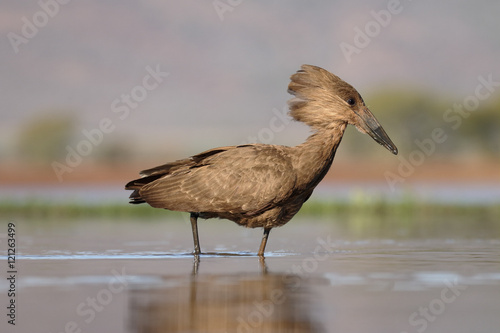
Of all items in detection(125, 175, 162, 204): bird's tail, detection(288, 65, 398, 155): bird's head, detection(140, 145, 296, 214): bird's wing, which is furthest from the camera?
detection(125, 175, 162, 204): bird's tail

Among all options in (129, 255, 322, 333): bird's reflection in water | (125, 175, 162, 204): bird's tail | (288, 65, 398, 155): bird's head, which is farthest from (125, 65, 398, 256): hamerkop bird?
(129, 255, 322, 333): bird's reflection in water

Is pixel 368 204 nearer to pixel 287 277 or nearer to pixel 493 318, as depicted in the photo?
pixel 287 277

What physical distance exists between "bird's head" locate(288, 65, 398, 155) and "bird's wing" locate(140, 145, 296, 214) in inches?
23.0

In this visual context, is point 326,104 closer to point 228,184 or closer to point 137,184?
point 228,184

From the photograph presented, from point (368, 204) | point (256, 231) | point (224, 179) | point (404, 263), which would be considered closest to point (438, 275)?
point (404, 263)

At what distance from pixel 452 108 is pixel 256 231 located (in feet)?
175

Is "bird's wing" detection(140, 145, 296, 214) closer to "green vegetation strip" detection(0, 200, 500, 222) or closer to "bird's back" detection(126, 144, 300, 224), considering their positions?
"bird's back" detection(126, 144, 300, 224)

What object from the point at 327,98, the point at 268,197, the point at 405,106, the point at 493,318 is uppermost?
the point at 405,106

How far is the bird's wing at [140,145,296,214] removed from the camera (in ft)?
37.5

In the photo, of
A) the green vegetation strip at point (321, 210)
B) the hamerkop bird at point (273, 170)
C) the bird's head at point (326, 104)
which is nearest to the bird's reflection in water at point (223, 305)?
the hamerkop bird at point (273, 170)

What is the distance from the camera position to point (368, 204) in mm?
24891

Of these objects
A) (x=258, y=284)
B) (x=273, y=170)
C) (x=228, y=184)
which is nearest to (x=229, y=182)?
(x=228, y=184)

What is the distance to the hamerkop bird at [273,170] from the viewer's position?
1150cm

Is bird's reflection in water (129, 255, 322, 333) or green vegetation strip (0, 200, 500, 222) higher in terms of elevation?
green vegetation strip (0, 200, 500, 222)
